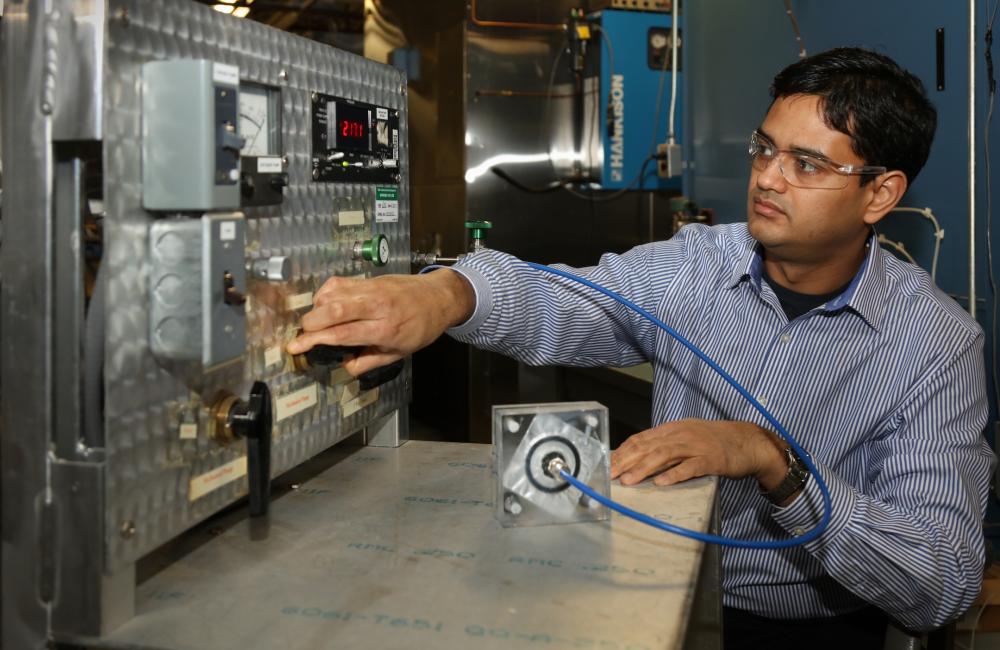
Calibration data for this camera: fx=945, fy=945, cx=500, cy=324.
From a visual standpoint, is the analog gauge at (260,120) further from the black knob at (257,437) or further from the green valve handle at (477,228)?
the green valve handle at (477,228)

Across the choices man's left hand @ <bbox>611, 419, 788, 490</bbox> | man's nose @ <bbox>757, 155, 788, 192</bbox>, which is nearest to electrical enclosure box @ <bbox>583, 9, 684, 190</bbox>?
man's nose @ <bbox>757, 155, 788, 192</bbox>

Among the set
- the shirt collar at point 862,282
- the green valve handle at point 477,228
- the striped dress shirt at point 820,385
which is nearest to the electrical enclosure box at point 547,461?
the striped dress shirt at point 820,385

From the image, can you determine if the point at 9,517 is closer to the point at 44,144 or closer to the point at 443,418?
the point at 44,144

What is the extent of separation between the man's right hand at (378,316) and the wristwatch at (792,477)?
0.49 metres

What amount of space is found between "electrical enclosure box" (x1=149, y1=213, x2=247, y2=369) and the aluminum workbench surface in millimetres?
236

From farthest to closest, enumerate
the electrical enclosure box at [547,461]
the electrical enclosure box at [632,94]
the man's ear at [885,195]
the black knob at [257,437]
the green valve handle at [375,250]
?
the electrical enclosure box at [632,94]
the man's ear at [885,195]
the green valve handle at [375,250]
the electrical enclosure box at [547,461]
the black knob at [257,437]

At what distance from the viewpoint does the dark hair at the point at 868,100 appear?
151 cm

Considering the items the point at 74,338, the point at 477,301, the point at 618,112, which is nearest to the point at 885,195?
the point at 477,301

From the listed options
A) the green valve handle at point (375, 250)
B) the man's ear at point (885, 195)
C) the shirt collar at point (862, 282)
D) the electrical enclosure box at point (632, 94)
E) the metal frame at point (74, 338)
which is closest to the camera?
the metal frame at point (74, 338)

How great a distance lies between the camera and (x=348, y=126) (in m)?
1.22

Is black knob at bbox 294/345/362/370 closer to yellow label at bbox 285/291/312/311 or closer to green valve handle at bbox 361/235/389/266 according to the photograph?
yellow label at bbox 285/291/312/311

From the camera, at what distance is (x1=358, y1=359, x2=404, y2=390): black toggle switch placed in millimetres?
1235

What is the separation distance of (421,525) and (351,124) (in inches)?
20.5

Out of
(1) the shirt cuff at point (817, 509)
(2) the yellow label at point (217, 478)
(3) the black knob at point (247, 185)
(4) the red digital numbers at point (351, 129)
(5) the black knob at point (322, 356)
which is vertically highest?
(4) the red digital numbers at point (351, 129)
